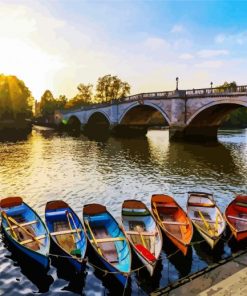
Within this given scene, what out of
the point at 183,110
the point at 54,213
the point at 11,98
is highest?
the point at 11,98

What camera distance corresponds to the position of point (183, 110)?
174 feet

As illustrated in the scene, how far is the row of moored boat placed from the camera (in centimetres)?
1077

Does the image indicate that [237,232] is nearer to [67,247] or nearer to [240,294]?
[240,294]

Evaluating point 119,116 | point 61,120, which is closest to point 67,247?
point 119,116

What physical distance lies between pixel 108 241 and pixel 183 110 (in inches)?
1729

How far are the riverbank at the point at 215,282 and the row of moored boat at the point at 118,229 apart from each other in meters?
1.13

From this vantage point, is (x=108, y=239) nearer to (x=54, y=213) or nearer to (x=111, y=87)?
(x=54, y=213)

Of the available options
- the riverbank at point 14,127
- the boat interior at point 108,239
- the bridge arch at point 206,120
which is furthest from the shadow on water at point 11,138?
the boat interior at point 108,239

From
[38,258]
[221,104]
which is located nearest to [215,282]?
[38,258]

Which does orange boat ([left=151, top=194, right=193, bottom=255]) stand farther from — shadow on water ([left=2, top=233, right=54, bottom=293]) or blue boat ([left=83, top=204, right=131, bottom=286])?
shadow on water ([left=2, top=233, right=54, bottom=293])

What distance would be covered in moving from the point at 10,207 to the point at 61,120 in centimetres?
10455

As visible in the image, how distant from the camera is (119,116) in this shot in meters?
72.9

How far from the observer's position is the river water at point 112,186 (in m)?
10.7

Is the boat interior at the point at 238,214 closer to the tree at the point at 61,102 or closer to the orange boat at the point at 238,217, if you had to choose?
the orange boat at the point at 238,217
